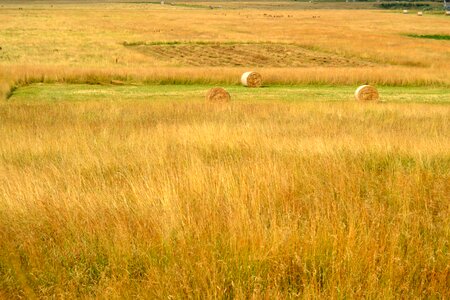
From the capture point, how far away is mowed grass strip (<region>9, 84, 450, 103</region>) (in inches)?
916

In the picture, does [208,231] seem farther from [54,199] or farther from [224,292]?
[54,199]

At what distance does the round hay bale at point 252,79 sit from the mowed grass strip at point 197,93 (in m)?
0.39

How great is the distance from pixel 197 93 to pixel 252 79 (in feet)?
12.3

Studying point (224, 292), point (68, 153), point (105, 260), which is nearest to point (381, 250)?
point (224, 292)

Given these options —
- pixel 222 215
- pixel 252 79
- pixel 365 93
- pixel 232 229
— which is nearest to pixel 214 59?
pixel 252 79

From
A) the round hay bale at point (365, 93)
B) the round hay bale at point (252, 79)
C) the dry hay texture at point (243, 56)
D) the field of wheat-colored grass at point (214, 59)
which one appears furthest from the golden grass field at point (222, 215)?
the dry hay texture at point (243, 56)

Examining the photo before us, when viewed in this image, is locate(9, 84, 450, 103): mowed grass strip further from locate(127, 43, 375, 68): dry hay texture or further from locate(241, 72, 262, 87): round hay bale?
locate(127, 43, 375, 68): dry hay texture

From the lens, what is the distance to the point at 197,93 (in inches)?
974

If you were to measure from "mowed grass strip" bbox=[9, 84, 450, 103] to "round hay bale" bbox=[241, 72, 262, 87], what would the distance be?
1.28ft

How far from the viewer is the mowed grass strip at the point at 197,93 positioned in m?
23.3

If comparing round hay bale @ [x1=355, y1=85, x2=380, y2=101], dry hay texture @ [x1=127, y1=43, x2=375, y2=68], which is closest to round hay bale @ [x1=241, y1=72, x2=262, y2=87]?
round hay bale @ [x1=355, y1=85, x2=380, y2=101]

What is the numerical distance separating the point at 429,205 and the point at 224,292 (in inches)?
106

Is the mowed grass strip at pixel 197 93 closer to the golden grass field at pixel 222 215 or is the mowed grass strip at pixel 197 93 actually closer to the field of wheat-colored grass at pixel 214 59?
the field of wheat-colored grass at pixel 214 59

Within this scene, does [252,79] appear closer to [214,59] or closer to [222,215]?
[214,59]
